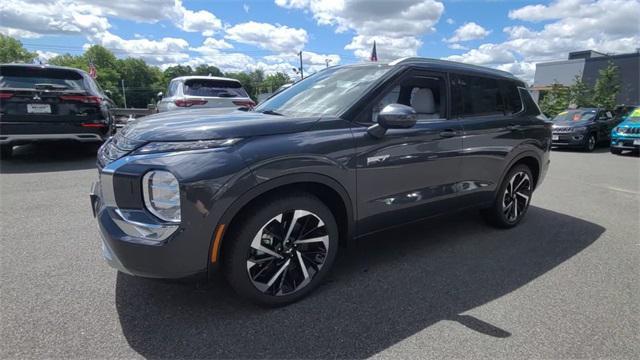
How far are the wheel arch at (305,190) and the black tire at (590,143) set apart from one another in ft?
45.8

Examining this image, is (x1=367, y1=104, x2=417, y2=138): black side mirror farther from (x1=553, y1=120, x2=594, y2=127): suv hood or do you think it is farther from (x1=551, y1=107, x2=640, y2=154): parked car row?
(x1=553, y1=120, x2=594, y2=127): suv hood

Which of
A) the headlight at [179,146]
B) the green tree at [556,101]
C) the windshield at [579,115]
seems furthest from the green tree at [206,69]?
the headlight at [179,146]

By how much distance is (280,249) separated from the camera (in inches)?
103

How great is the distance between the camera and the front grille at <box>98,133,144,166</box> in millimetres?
2402

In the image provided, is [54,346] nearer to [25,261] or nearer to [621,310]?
[25,261]

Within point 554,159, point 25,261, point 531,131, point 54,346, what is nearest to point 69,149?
point 25,261

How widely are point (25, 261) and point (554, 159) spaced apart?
12.5 meters

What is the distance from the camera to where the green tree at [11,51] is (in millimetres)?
75938

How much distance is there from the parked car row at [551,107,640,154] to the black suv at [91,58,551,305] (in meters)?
11.5

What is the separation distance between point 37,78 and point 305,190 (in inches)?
260

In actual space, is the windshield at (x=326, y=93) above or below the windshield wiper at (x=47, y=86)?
below

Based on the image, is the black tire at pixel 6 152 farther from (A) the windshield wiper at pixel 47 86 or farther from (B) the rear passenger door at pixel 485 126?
(B) the rear passenger door at pixel 485 126

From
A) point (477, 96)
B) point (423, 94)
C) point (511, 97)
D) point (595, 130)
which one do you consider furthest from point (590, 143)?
point (423, 94)

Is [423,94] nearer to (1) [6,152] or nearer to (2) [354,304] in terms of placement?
(2) [354,304]
